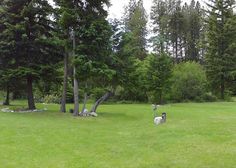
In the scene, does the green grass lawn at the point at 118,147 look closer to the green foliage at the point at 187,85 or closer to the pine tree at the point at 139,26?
the green foliage at the point at 187,85

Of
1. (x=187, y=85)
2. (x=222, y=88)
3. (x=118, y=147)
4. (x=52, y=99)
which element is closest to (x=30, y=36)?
(x=52, y=99)

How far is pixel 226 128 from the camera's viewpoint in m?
11.5

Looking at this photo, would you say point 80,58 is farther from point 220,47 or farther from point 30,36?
point 220,47

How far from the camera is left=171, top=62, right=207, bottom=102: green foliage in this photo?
3303 centimetres

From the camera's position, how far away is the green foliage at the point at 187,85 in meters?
33.0

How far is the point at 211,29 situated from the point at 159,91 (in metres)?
12.0

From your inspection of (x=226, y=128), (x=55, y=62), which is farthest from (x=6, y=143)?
(x=55, y=62)

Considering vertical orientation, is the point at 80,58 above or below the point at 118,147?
above

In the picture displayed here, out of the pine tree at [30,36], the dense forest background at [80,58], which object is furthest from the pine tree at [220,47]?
the pine tree at [30,36]

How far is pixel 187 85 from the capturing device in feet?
110

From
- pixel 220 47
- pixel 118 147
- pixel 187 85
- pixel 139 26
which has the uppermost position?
pixel 139 26

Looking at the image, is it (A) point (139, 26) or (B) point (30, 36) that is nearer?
(B) point (30, 36)

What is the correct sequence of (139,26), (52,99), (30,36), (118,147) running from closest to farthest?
(118,147), (30,36), (52,99), (139,26)

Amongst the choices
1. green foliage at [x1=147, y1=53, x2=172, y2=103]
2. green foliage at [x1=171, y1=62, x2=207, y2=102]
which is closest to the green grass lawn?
green foliage at [x1=147, y1=53, x2=172, y2=103]
